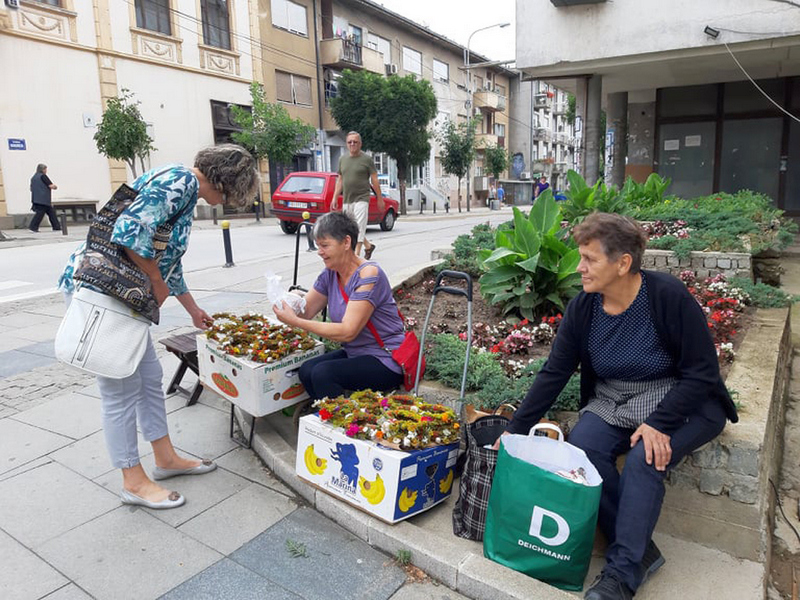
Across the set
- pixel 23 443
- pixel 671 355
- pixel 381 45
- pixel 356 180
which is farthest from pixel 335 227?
pixel 381 45

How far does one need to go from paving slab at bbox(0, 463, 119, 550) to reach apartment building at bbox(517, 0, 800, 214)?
10.2m

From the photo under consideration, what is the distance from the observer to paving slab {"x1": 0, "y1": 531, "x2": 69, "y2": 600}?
236 centimetres

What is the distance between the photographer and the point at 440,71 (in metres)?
40.2

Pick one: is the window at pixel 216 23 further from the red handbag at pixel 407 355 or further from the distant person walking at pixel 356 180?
the red handbag at pixel 407 355

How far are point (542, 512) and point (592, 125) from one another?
34.3 feet

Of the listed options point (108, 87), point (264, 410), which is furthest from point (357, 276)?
point (108, 87)

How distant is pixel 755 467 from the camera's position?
8.19ft

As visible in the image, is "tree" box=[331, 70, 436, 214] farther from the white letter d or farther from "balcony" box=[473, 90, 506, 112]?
the white letter d

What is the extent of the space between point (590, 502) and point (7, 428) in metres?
3.68


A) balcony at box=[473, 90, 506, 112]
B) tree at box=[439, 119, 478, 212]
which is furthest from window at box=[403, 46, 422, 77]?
balcony at box=[473, 90, 506, 112]

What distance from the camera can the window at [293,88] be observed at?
28.2m

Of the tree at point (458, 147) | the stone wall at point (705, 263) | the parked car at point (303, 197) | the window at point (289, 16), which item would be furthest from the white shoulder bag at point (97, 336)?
the tree at point (458, 147)

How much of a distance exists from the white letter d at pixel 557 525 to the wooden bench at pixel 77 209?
20.9 m

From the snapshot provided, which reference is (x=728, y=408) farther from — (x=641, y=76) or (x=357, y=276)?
(x=641, y=76)
